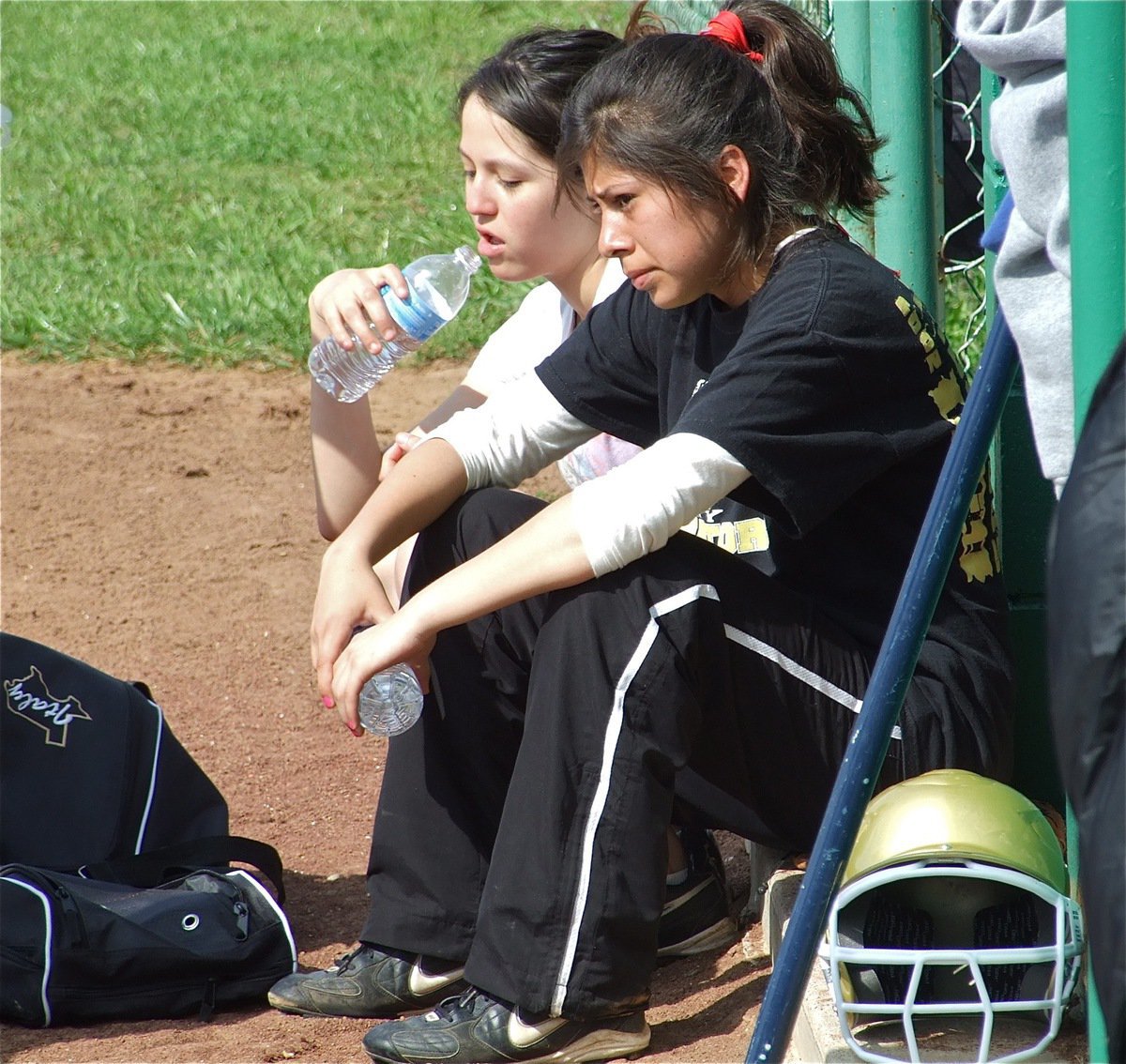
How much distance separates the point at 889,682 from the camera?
1.66m

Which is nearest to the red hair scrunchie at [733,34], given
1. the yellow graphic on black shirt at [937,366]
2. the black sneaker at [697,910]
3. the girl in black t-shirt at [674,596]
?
the girl in black t-shirt at [674,596]

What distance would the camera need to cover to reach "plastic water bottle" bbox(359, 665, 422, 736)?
7.48 feet

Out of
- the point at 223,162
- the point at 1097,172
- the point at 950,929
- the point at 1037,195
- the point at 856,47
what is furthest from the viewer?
the point at 223,162

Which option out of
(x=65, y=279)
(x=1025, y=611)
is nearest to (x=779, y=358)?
(x=1025, y=611)

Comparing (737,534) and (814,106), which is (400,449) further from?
(814,106)

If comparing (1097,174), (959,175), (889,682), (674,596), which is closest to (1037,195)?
(1097,174)

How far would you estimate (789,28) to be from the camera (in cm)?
233

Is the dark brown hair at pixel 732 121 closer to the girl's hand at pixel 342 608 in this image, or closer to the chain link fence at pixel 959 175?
the girl's hand at pixel 342 608

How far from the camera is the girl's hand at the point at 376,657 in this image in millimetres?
2154

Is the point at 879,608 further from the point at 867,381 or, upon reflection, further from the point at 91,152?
the point at 91,152

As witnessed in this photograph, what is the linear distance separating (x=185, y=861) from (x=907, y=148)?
1747 mm

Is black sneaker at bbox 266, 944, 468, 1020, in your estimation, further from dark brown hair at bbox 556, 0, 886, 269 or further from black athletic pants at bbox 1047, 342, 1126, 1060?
black athletic pants at bbox 1047, 342, 1126, 1060

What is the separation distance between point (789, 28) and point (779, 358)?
603 millimetres

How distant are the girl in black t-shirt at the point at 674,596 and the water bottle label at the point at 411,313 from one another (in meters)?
0.35
